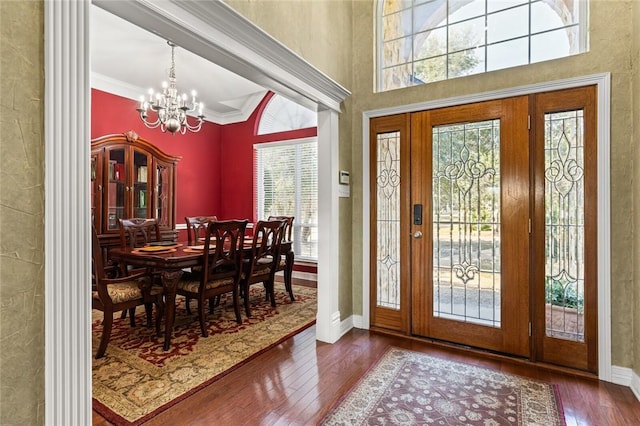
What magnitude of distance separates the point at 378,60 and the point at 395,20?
40cm

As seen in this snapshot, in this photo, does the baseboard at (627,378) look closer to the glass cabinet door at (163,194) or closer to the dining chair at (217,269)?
the dining chair at (217,269)

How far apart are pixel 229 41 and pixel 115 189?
329cm

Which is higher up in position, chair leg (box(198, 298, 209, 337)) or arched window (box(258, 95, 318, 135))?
arched window (box(258, 95, 318, 135))

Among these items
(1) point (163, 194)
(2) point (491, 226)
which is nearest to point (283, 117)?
(1) point (163, 194)

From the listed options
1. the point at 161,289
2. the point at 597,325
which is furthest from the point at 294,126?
the point at 597,325

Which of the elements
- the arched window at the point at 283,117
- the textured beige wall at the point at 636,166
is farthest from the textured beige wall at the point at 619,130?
the arched window at the point at 283,117

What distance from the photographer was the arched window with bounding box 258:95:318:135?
5656 millimetres

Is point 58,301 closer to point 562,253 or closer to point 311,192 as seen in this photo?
point 562,253

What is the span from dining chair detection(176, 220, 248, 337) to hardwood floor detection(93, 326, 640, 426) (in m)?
0.80

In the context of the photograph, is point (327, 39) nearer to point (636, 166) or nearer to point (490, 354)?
point (636, 166)

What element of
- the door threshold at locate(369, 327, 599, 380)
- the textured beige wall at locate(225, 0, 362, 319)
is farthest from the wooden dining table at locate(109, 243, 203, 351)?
the door threshold at locate(369, 327, 599, 380)

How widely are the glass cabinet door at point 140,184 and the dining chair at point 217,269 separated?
190 cm

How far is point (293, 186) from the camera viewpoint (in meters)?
5.76

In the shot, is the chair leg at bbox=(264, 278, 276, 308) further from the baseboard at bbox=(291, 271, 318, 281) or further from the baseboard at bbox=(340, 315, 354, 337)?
the baseboard at bbox=(291, 271, 318, 281)
